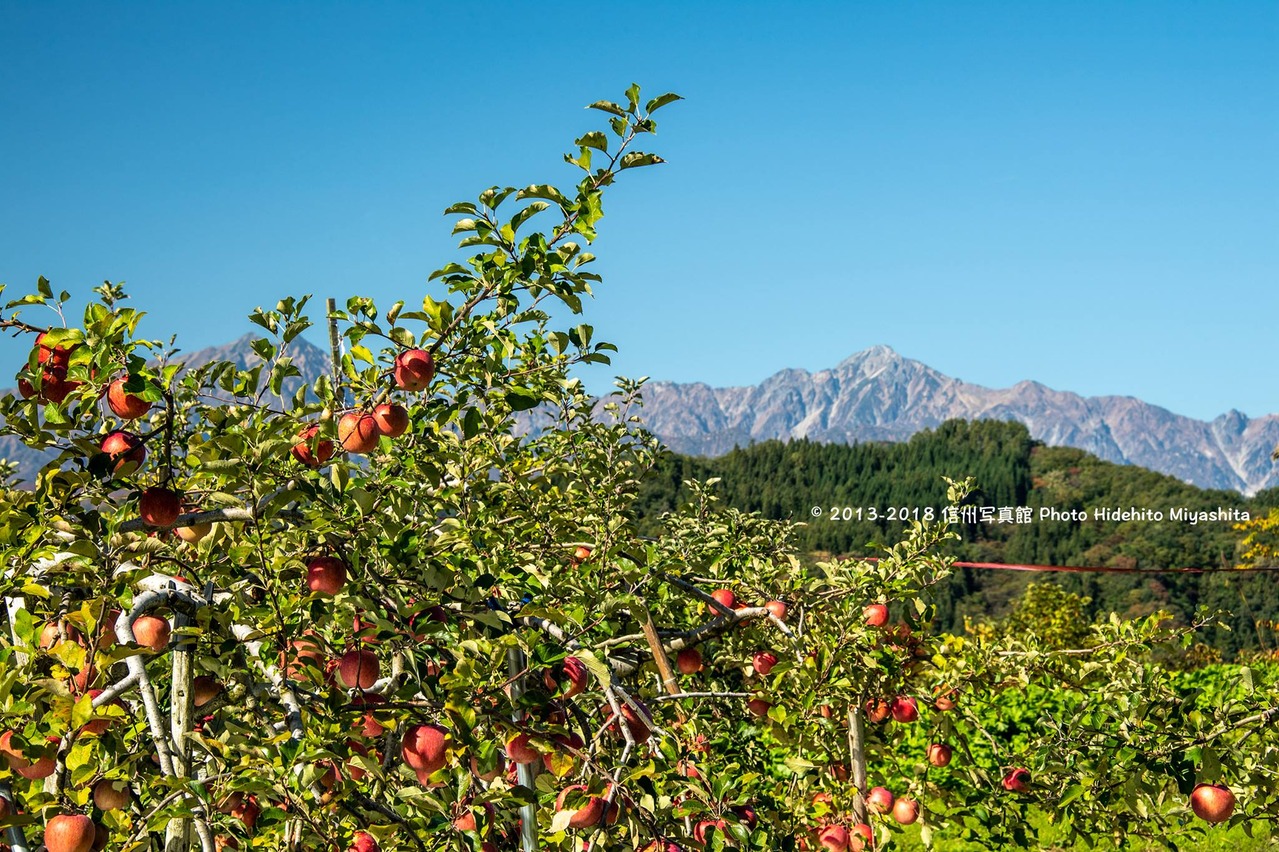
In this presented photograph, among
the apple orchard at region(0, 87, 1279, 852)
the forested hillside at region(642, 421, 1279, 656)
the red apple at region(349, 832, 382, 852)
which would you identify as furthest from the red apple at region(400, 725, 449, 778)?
the forested hillside at region(642, 421, 1279, 656)

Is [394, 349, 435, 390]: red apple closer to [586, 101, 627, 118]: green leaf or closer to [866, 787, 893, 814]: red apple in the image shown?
[586, 101, 627, 118]: green leaf

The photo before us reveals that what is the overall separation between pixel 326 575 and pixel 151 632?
1.12 ft

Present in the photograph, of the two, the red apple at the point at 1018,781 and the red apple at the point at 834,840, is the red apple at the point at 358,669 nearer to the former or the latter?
the red apple at the point at 834,840

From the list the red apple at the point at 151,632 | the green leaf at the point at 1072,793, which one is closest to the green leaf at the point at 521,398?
the red apple at the point at 151,632

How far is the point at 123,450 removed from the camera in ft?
6.71

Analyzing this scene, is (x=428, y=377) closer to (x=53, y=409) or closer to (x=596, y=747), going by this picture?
(x=53, y=409)

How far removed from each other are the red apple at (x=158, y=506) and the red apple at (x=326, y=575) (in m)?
0.28

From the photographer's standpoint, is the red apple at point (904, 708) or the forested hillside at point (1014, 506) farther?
the forested hillside at point (1014, 506)

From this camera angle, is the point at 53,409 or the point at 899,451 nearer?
the point at 53,409

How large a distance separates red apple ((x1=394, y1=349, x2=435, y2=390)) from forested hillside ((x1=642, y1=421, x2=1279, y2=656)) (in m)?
23.4

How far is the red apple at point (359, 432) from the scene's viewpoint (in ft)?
7.11

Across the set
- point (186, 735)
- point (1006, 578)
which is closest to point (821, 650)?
point (186, 735)

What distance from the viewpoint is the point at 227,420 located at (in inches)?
81.0

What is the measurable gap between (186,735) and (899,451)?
75487 mm
